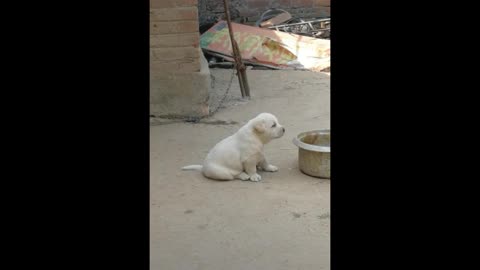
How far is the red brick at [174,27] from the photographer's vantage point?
686 centimetres

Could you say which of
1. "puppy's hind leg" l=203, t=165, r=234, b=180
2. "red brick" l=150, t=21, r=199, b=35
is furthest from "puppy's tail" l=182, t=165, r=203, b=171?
"red brick" l=150, t=21, r=199, b=35

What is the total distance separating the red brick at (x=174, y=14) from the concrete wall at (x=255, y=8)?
754 centimetres

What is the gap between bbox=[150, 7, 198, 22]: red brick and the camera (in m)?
6.82

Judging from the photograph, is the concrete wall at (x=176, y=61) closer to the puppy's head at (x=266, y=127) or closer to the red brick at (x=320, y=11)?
the puppy's head at (x=266, y=127)

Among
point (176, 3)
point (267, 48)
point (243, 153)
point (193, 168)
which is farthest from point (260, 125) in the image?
point (267, 48)

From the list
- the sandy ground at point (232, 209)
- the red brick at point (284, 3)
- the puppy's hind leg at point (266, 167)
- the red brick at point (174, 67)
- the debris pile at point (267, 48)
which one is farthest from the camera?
the red brick at point (284, 3)

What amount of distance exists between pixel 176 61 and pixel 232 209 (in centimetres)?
333

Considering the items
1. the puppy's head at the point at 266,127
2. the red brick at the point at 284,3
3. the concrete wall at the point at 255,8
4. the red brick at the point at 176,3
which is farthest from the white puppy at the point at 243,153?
the red brick at the point at 284,3

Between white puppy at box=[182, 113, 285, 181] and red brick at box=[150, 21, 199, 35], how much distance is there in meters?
2.48

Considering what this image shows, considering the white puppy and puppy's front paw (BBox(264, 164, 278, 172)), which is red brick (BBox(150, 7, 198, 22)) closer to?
the white puppy

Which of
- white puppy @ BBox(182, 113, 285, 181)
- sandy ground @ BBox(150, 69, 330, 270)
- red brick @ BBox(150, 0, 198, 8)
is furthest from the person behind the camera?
red brick @ BBox(150, 0, 198, 8)
